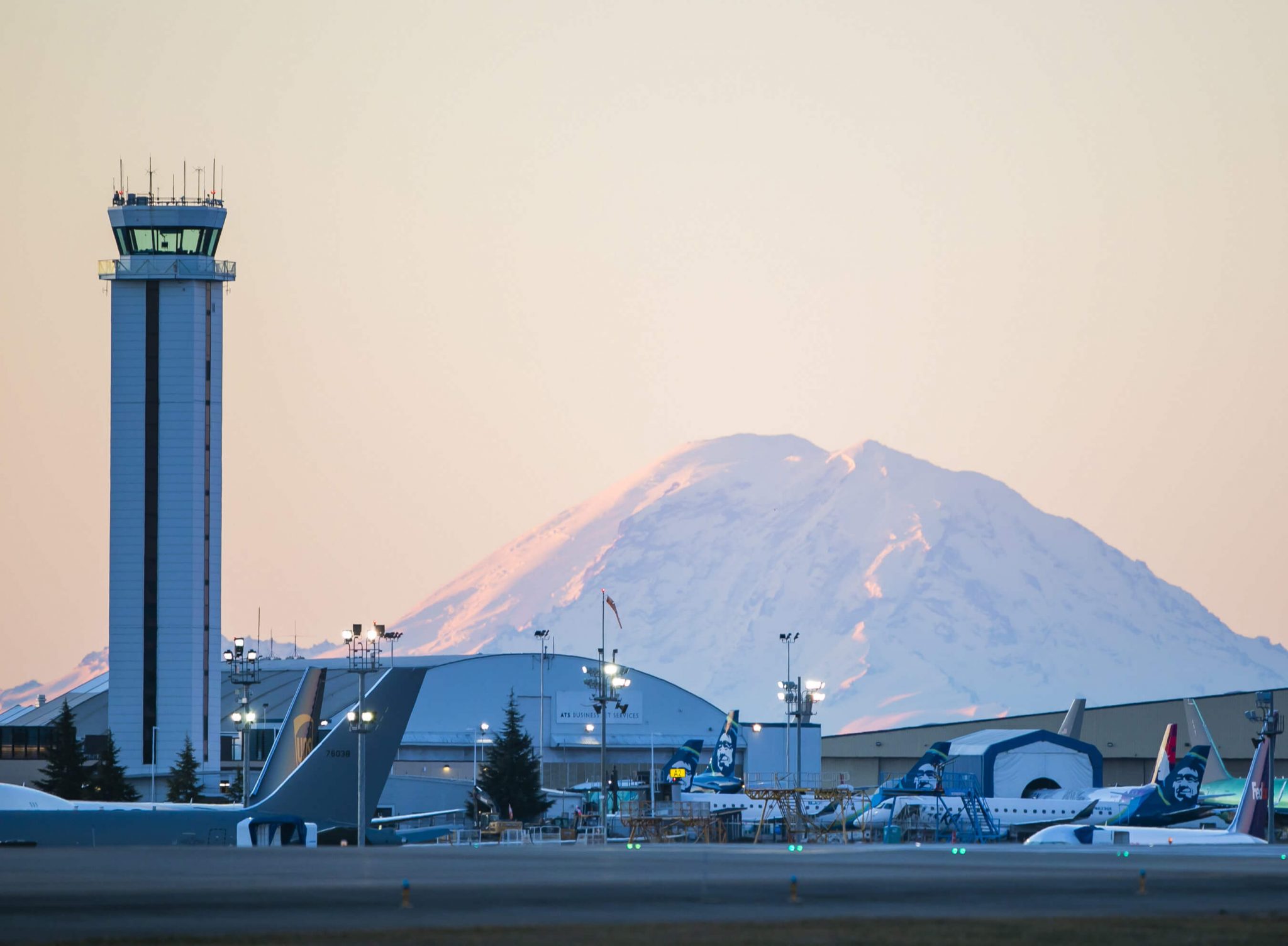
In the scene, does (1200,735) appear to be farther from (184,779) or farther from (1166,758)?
(184,779)

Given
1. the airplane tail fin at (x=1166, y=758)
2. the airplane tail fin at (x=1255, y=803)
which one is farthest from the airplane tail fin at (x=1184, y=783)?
the airplane tail fin at (x=1255, y=803)

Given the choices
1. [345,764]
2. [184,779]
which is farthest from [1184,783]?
[184,779]

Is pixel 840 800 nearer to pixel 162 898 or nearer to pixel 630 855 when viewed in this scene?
pixel 630 855

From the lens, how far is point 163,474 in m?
108

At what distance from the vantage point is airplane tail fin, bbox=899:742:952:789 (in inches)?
3787

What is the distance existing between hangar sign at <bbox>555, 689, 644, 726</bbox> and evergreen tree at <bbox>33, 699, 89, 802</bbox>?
50.7 metres

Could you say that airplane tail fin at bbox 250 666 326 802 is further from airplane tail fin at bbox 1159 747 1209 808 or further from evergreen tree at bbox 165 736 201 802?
airplane tail fin at bbox 1159 747 1209 808

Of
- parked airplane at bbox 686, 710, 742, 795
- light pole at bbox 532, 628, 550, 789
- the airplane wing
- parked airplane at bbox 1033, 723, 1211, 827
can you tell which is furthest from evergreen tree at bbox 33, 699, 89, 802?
parked airplane at bbox 1033, 723, 1211, 827

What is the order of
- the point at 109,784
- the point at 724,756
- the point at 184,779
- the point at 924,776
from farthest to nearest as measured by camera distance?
the point at 724,756, the point at 184,779, the point at 109,784, the point at 924,776

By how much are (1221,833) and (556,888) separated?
1672 inches

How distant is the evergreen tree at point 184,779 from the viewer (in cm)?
9962

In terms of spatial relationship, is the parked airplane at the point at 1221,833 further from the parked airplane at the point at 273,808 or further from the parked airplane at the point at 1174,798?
the parked airplane at the point at 273,808

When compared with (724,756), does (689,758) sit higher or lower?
lower

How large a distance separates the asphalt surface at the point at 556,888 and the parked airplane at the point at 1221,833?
12555 mm
